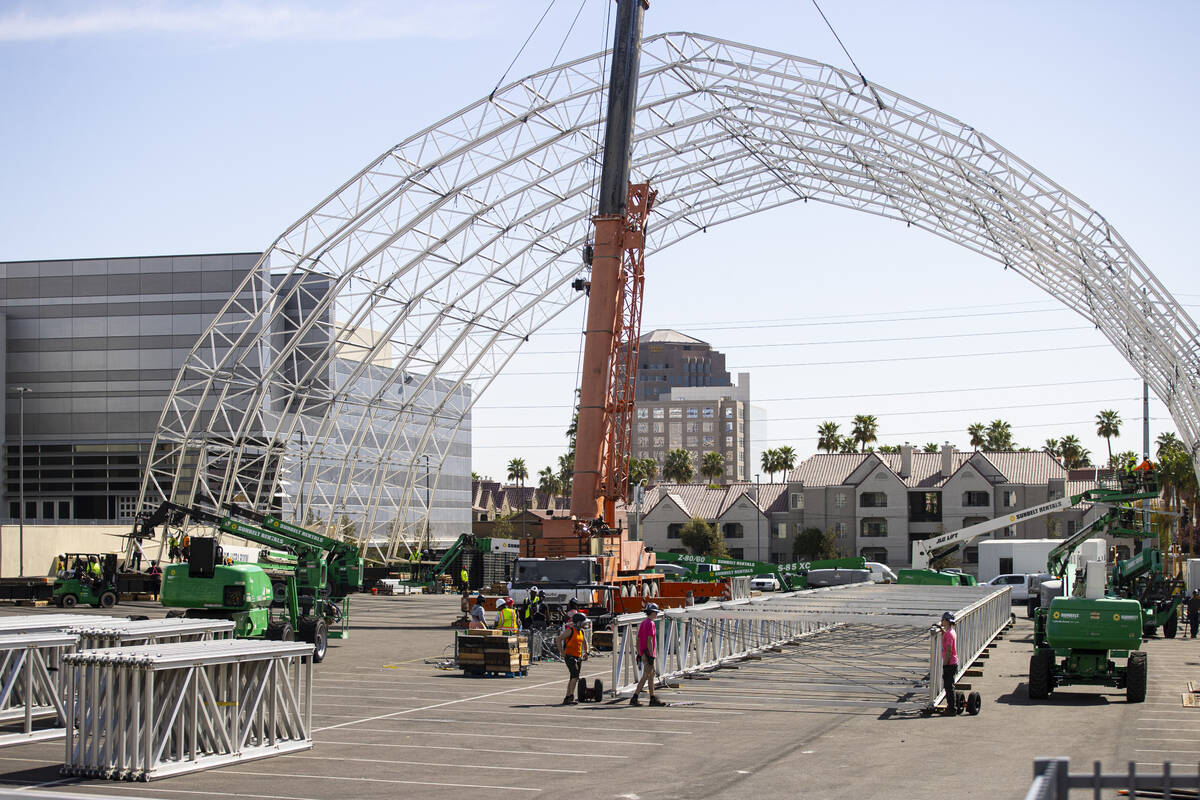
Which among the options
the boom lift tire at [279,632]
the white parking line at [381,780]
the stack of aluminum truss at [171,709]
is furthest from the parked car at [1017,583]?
the white parking line at [381,780]

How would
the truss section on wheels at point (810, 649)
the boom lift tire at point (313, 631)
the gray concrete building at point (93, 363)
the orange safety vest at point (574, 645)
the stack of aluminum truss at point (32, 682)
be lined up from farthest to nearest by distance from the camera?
the gray concrete building at point (93, 363) < the boom lift tire at point (313, 631) < the truss section on wheels at point (810, 649) < the orange safety vest at point (574, 645) < the stack of aluminum truss at point (32, 682)

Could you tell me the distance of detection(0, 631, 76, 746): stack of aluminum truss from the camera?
62.0 ft

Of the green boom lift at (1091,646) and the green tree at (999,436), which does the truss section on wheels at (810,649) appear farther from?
the green tree at (999,436)

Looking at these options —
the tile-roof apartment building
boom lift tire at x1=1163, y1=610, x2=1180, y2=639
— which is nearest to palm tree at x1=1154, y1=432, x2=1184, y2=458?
the tile-roof apartment building

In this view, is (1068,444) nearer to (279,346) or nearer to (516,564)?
(279,346)

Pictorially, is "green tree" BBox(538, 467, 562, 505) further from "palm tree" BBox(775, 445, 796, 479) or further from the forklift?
the forklift

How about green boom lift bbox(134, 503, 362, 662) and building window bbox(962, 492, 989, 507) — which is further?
building window bbox(962, 492, 989, 507)

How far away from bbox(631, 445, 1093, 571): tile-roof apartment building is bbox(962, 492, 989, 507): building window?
0.24 feet

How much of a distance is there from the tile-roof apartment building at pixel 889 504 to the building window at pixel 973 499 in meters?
0.07

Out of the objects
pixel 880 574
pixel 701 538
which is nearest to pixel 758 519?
pixel 701 538

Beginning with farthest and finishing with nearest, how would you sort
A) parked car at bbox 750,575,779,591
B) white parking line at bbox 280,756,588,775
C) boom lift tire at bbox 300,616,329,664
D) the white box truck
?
the white box truck, parked car at bbox 750,575,779,591, boom lift tire at bbox 300,616,329,664, white parking line at bbox 280,756,588,775

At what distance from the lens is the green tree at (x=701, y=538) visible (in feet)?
307

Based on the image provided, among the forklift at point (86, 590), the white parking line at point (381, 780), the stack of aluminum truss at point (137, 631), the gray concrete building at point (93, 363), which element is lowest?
the forklift at point (86, 590)

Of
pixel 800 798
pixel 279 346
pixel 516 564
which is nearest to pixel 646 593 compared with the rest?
pixel 516 564
